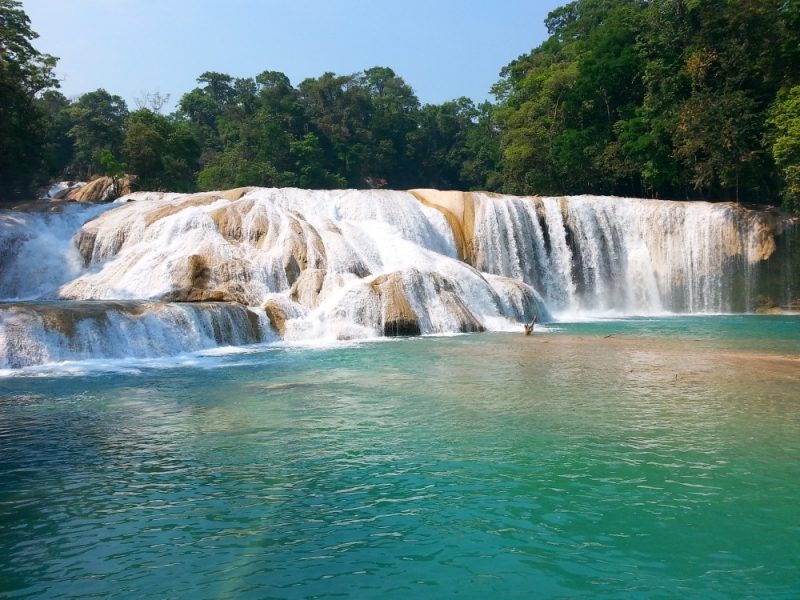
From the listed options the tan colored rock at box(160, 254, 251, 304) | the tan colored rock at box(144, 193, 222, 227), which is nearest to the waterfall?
the tan colored rock at box(160, 254, 251, 304)

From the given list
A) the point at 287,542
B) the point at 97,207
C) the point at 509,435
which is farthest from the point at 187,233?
the point at 287,542

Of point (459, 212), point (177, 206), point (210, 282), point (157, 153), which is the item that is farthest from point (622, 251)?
point (157, 153)

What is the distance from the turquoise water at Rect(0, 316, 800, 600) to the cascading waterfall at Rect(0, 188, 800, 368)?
4041 mm

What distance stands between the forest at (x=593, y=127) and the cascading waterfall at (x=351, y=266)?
11.7 feet

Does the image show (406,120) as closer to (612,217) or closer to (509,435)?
(612,217)

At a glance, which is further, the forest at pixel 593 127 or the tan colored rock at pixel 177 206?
the forest at pixel 593 127

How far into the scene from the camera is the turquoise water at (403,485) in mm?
5336

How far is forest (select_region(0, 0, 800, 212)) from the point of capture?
30.5 meters

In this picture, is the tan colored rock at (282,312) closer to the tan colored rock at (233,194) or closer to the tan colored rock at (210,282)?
the tan colored rock at (210,282)

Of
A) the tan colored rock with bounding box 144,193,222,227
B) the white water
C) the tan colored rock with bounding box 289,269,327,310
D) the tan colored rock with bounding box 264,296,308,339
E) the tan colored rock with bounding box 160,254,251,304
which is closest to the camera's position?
the tan colored rock with bounding box 264,296,308,339

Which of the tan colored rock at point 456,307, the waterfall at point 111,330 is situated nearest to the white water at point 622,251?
the tan colored rock at point 456,307

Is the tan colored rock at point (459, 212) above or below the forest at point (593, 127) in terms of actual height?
below

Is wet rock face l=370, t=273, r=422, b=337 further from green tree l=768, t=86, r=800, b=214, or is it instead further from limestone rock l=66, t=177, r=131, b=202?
limestone rock l=66, t=177, r=131, b=202

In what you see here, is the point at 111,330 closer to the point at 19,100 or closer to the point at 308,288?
the point at 308,288
